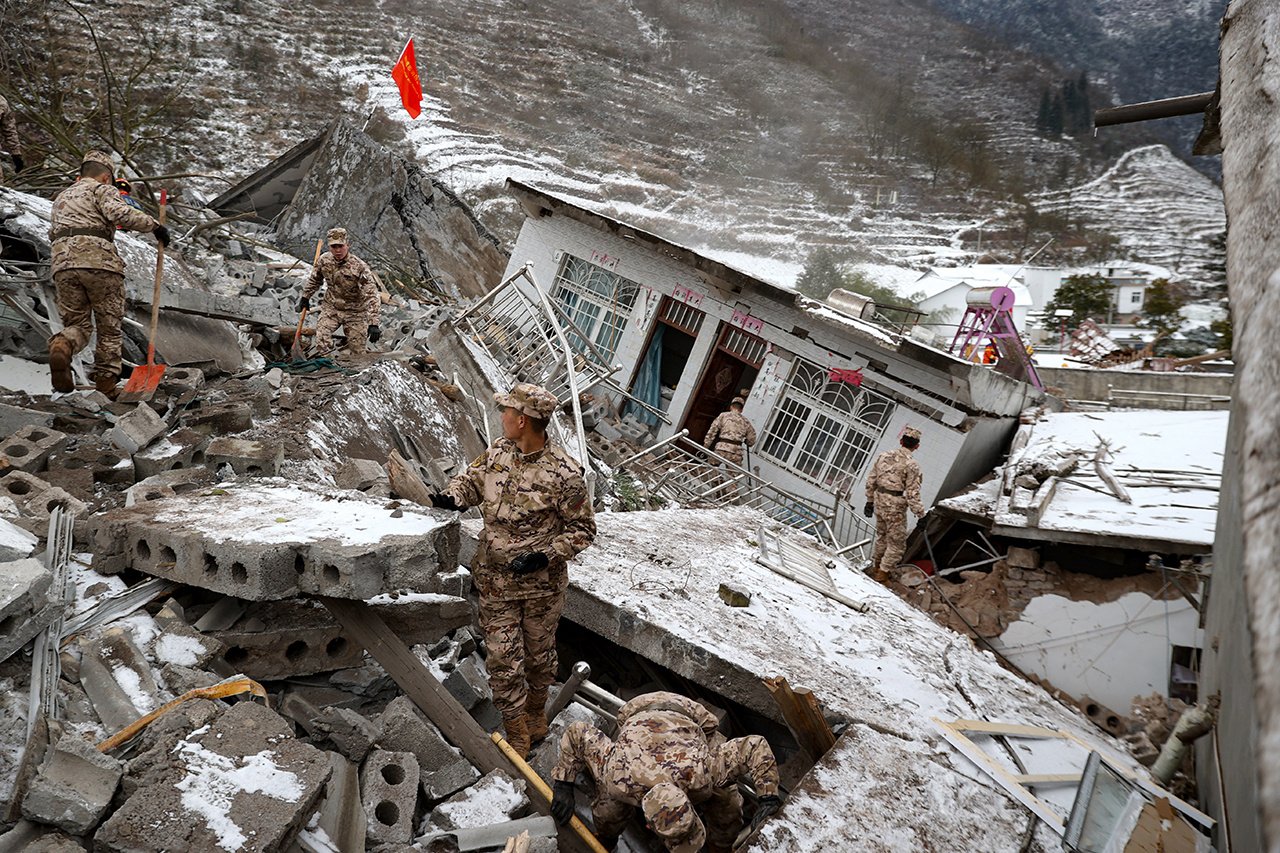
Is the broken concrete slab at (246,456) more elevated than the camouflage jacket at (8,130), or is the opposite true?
the camouflage jacket at (8,130)

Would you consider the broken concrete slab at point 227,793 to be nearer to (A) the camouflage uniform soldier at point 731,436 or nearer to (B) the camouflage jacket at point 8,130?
(A) the camouflage uniform soldier at point 731,436

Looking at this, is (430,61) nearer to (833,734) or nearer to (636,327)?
(636,327)

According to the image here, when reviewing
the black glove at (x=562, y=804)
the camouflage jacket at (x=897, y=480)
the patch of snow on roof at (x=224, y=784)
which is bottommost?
the black glove at (x=562, y=804)

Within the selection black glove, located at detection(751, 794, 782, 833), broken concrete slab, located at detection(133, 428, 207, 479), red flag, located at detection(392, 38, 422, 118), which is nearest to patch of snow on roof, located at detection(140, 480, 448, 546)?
broken concrete slab, located at detection(133, 428, 207, 479)

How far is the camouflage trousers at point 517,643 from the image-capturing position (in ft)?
11.6

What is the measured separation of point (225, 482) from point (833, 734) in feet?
11.7

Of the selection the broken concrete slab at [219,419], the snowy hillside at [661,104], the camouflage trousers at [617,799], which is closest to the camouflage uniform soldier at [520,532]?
the camouflage trousers at [617,799]

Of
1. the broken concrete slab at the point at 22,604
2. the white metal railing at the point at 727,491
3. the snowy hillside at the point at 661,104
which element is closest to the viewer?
the broken concrete slab at the point at 22,604

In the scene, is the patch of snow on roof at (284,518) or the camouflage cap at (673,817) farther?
the patch of snow on roof at (284,518)

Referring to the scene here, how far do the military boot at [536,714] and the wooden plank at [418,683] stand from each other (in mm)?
458

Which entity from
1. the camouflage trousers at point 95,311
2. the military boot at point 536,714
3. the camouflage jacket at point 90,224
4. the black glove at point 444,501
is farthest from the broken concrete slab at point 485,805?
the camouflage jacket at point 90,224

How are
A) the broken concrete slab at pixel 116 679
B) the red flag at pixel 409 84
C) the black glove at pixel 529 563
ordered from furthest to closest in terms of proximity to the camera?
the red flag at pixel 409 84 → the black glove at pixel 529 563 → the broken concrete slab at pixel 116 679

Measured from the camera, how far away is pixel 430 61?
46.2 metres

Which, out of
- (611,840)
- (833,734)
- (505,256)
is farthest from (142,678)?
(505,256)
